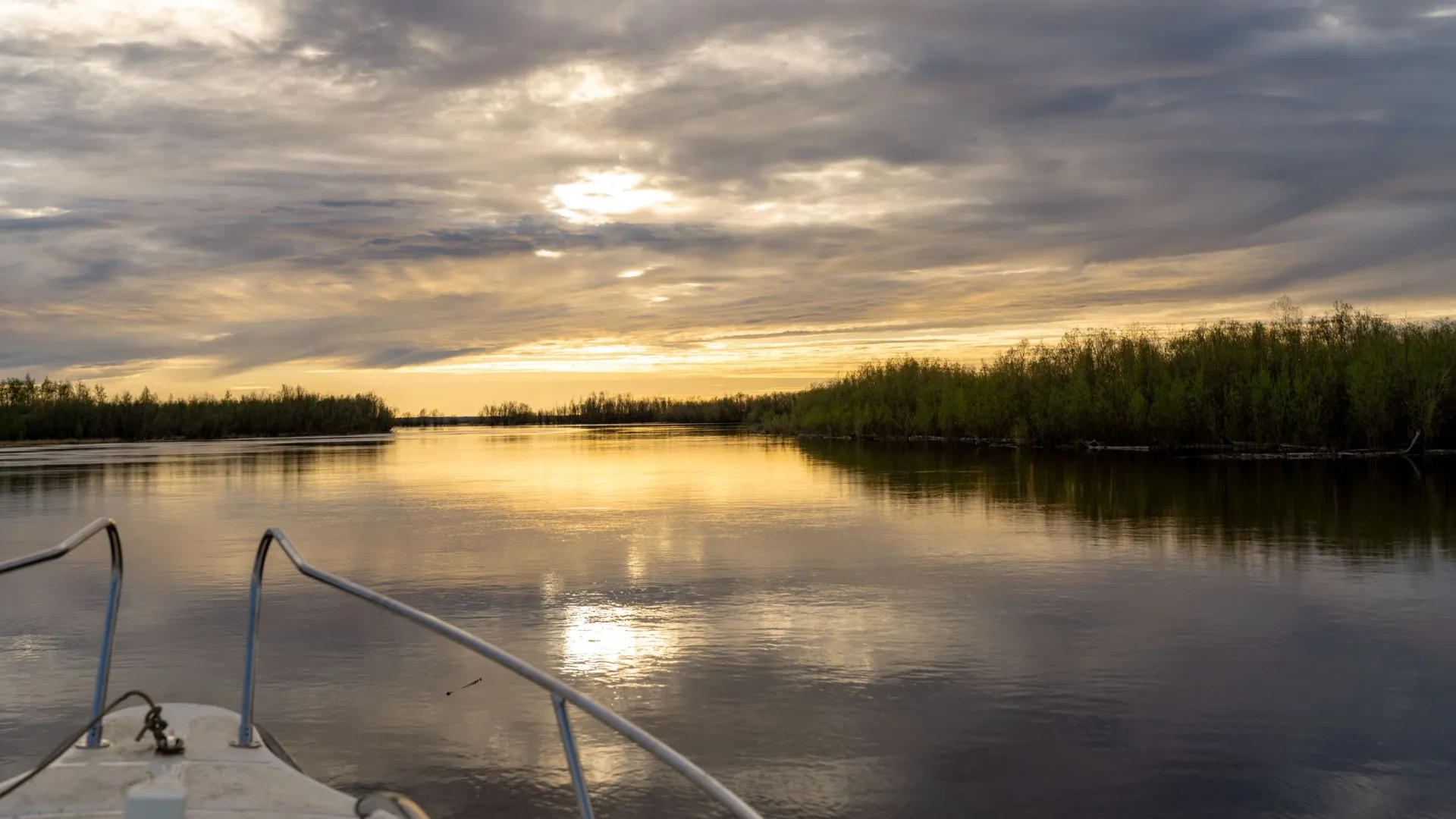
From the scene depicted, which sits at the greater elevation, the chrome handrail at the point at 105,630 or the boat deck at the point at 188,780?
the chrome handrail at the point at 105,630

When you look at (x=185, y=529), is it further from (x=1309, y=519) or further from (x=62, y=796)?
(x=1309, y=519)

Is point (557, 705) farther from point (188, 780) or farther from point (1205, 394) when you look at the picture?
point (1205, 394)

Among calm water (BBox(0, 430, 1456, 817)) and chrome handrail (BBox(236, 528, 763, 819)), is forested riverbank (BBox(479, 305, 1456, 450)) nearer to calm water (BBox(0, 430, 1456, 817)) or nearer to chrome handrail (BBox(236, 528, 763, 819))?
calm water (BBox(0, 430, 1456, 817))

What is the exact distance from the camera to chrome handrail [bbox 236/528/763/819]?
13.2 ft

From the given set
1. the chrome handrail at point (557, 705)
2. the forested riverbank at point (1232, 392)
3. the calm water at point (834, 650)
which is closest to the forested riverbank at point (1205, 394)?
the forested riverbank at point (1232, 392)

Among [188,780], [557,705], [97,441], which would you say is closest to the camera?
[557,705]

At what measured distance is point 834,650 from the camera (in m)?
10.3

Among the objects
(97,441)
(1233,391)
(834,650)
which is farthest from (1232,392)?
(97,441)

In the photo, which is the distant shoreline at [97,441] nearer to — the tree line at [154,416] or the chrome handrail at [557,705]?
the tree line at [154,416]

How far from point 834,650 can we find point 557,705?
609 centimetres

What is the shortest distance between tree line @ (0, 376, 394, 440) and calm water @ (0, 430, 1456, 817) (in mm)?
83465

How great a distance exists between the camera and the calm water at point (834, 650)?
23.0ft

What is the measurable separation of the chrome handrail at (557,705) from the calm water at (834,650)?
1521mm

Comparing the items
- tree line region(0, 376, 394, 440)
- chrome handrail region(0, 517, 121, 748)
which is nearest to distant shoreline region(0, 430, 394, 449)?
tree line region(0, 376, 394, 440)
